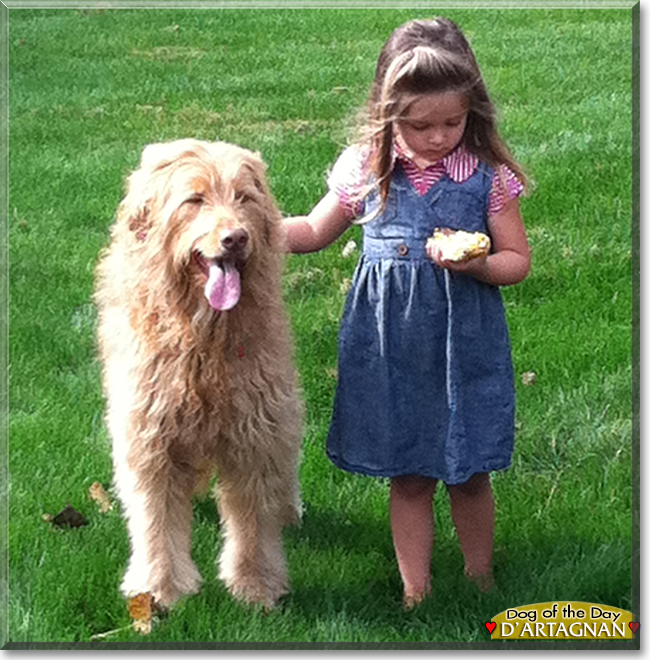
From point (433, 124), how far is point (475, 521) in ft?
3.78

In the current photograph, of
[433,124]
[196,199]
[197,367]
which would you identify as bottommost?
[197,367]

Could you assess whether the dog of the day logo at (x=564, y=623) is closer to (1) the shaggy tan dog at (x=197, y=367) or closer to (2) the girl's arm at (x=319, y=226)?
(1) the shaggy tan dog at (x=197, y=367)

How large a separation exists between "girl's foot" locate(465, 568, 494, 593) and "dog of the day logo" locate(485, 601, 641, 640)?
0.62ft

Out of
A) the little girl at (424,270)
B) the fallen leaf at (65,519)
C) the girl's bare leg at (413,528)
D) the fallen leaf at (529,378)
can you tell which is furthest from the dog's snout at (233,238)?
the fallen leaf at (529,378)

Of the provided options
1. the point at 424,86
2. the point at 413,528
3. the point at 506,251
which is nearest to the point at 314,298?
the point at 413,528

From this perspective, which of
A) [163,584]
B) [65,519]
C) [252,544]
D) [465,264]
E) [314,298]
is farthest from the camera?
[314,298]

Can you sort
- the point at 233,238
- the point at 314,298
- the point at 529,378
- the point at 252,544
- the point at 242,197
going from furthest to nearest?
the point at 314,298 → the point at 529,378 → the point at 252,544 → the point at 242,197 → the point at 233,238

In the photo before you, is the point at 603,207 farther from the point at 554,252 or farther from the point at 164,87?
the point at 164,87

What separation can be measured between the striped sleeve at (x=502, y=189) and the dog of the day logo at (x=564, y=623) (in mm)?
1074

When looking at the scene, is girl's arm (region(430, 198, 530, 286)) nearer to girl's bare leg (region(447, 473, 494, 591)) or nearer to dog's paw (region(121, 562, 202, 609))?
girl's bare leg (region(447, 473, 494, 591))

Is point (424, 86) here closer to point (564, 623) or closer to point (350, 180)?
point (350, 180)

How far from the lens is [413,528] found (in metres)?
3.91

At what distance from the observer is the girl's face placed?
139 inches

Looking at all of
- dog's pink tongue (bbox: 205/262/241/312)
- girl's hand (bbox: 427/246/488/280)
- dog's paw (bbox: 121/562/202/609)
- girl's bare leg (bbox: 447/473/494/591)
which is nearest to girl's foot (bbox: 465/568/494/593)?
girl's bare leg (bbox: 447/473/494/591)
